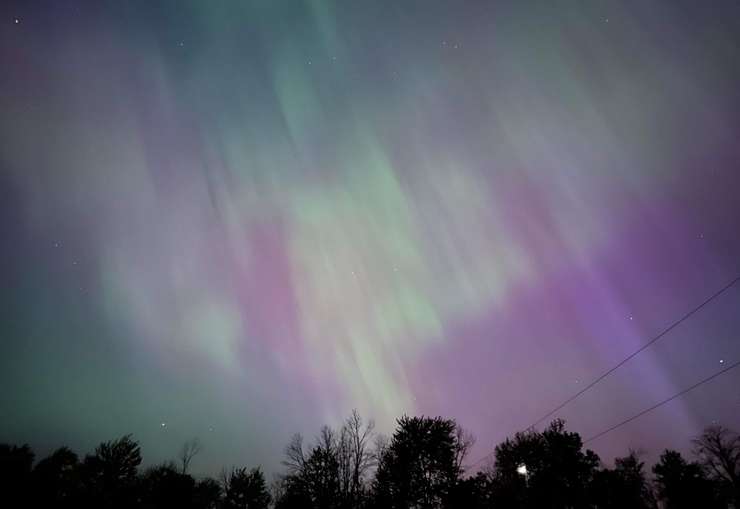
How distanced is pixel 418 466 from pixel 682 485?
31.5 m

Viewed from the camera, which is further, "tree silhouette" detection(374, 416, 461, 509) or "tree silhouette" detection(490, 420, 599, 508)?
"tree silhouette" detection(490, 420, 599, 508)

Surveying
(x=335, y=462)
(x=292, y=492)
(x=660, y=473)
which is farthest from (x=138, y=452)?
(x=660, y=473)

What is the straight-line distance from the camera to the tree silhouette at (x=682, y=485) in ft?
144

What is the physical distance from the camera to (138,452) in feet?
166

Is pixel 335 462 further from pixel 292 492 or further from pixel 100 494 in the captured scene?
pixel 100 494

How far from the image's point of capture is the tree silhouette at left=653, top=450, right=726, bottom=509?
43.9 metres

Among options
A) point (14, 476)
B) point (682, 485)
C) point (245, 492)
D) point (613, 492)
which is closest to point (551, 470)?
point (613, 492)

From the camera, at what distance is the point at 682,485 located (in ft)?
150

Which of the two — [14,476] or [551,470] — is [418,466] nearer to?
[551,470]

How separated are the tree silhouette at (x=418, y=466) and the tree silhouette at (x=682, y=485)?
26.5 m

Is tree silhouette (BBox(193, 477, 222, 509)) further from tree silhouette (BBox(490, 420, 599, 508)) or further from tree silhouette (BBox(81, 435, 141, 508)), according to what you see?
tree silhouette (BBox(490, 420, 599, 508))

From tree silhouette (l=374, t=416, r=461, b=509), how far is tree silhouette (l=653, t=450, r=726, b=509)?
26503mm

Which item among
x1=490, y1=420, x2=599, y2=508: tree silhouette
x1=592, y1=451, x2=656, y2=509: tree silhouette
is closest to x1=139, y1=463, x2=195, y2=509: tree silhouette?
x1=490, y1=420, x2=599, y2=508: tree silhouette

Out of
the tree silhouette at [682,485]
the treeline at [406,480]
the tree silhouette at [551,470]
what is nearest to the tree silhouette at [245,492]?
the treeline at [406,480]
